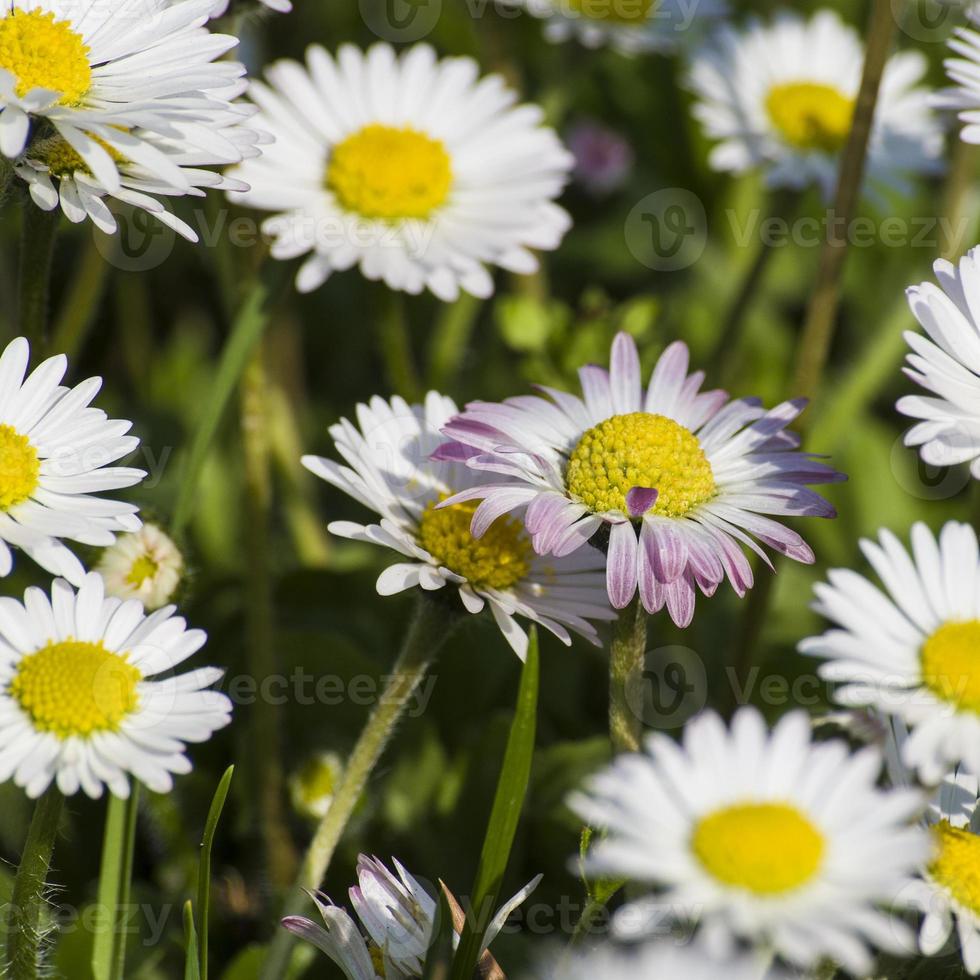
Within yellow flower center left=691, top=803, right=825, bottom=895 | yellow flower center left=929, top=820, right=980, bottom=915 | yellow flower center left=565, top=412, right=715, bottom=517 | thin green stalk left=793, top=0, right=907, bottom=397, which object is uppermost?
thin green stalk left=793, top=0, right=907, bottom=397

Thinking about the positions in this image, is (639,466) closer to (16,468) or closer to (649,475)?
(649,475)

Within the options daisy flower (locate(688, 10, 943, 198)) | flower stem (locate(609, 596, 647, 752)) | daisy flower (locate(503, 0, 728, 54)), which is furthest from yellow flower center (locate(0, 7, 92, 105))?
daisy flower (locate(688, 10, 943, 198))

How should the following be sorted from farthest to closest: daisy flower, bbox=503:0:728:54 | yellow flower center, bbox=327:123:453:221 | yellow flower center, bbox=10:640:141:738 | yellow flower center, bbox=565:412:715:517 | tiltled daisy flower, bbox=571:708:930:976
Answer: daisy flower, bbox=503:0:728:54, yellow flower center, bbox=327:123:453:221, yellow flower center, bbox=565:412:715:517, yellow flower center, bbox=10:640:141:738, tiltled daisy flower, bbox=571:708:930:976

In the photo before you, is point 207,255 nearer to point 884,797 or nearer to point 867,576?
point 867,576

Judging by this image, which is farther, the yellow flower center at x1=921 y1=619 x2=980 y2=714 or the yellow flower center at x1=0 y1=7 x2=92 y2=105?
the yellow flower center at x1=0 y1=7 x2=92 y2=105

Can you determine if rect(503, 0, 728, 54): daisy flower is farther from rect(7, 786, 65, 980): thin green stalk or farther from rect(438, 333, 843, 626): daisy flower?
rect(7, 786, 65, 980): thin green stalk
